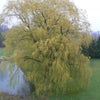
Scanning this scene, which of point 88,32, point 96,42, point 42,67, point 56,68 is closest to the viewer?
point 56,68

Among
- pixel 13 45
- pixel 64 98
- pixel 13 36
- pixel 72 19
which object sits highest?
pixel 72 19

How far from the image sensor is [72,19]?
280 inches

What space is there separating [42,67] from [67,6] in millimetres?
3596

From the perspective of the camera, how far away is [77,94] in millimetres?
7828

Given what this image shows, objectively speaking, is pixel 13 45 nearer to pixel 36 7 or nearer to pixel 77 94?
pixel 36 7

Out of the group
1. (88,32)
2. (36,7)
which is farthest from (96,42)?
(36,7)

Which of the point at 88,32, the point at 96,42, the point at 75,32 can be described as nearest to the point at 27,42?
the point at 75,32

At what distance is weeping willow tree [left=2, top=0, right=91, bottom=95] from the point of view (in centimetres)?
641

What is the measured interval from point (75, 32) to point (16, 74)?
12.5ft

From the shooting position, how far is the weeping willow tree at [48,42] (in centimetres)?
641

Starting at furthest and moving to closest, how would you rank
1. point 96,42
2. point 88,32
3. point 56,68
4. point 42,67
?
point 96,42 < point 88,32 < point 42,67 < point 56,68

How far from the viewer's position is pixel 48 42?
625 centimetres

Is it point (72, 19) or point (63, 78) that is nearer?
point (63, 78)

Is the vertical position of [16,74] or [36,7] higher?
[36,7]
